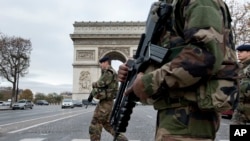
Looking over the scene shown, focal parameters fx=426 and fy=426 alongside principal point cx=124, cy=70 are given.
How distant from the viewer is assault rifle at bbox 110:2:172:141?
2.53 meters

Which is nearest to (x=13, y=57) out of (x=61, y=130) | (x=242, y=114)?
(x=61, y=130)

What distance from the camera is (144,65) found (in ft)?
8.68

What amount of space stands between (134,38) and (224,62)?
65286 millimetres

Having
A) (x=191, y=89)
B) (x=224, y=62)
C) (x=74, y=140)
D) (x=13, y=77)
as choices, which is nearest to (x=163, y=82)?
(x=191, y=89)

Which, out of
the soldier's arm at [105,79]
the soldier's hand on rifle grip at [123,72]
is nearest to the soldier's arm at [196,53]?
the soldier's hand on rifle grip at [123,72]

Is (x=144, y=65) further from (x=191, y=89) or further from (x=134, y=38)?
(x=134, y=38)

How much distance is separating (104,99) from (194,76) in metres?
5.65

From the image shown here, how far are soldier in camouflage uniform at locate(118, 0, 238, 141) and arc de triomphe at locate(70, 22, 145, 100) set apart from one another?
202 feet

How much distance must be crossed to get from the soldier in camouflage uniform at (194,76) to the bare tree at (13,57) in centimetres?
4584

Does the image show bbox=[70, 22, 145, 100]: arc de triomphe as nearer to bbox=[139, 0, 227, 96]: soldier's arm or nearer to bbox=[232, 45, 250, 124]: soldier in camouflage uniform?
bbox=[232, 45, 250, 124]: soldier in camouflage uniform

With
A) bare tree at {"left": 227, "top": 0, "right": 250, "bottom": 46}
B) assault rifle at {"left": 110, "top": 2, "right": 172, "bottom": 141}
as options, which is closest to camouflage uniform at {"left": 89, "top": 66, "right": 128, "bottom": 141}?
assault rifle at {"left": 110, "top": 2, "right": 172, "bottom": 141}

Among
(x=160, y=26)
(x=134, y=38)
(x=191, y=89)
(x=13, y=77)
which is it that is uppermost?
(x=134, y=38)

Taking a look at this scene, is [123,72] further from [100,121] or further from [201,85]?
[100,121]

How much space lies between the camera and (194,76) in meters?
2.29
